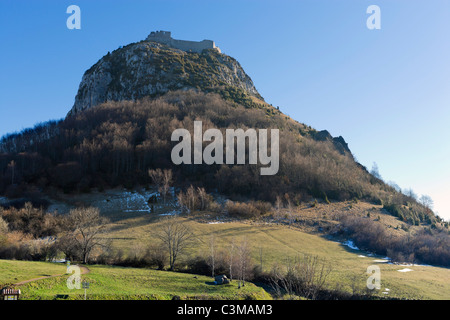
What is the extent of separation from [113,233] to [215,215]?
77.8 feet

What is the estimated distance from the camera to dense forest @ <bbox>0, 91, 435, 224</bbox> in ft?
284

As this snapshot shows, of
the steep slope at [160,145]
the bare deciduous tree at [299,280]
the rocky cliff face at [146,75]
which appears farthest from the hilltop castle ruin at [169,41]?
the bare deciduous tree at [299,280]

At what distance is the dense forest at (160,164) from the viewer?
8662cm

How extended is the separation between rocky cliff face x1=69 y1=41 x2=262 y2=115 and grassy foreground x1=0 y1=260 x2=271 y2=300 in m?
135

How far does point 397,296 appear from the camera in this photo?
3350 centimetres

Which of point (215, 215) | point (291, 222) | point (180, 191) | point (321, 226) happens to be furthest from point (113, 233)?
point (321, 226)

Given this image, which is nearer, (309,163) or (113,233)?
(113,233)

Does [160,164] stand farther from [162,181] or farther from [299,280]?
[299,280]

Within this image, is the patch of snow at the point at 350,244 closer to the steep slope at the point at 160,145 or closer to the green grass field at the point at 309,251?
the green grass field at the point at 309,251

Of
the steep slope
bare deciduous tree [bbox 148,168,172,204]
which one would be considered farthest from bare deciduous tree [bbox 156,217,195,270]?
the steep slope

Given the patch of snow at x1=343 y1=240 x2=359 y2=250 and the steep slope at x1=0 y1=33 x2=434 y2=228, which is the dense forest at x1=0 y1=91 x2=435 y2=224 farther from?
the patch of snow at x1=343 y1=240 x2=359 y2=250

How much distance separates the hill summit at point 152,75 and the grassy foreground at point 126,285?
129414 mm

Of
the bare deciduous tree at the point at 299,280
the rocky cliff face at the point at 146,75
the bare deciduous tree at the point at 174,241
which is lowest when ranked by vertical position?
the bare deciduous tree at the point at 299,280
